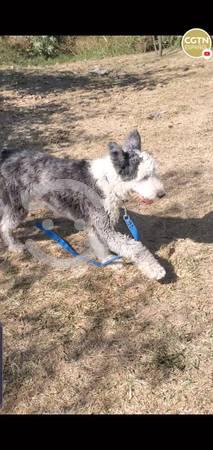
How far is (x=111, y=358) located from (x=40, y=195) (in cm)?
214

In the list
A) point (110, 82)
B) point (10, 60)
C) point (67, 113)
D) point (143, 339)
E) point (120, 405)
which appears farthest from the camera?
point (10, 60)

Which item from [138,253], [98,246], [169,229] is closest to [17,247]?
[98,246]

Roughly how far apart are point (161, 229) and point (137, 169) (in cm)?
155

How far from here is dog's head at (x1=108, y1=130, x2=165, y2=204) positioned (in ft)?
14.7

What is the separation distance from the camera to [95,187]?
186 inches

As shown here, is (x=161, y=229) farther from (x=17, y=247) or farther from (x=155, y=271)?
(x=17, y=247)

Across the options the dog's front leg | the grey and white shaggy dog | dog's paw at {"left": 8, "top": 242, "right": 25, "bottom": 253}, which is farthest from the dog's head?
dog's paw at {"left": 8, "top": 242, "right": 25, "bottom": 253}

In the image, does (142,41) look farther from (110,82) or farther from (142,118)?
(142,118)

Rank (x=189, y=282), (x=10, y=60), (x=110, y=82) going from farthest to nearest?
(x=10, y=60) → (x=110, y=82) → (x=189, y=282)

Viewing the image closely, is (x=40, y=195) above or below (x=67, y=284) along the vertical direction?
above

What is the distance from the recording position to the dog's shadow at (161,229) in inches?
220

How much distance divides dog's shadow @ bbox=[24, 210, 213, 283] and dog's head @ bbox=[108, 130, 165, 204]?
1.07 meters


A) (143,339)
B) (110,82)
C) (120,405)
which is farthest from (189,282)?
(110,82)

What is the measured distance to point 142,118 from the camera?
10172 mm
